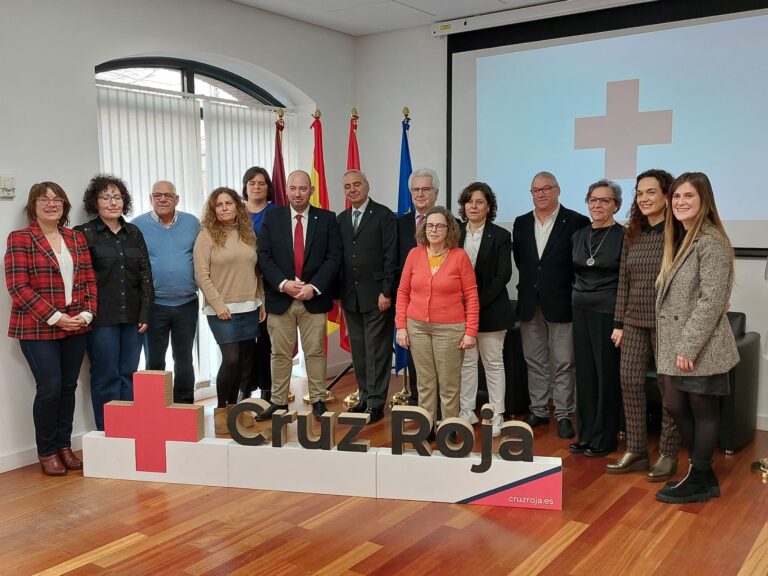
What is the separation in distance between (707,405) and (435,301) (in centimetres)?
131

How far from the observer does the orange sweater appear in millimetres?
3535

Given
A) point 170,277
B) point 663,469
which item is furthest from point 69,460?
point 663,469

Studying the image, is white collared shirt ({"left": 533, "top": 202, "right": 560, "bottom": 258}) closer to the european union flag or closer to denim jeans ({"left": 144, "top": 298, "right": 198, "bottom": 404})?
the european union flag

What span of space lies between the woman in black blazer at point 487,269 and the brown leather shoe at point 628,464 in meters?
0.69

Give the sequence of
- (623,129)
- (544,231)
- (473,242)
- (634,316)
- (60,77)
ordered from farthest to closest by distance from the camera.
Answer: (623,129) < (544,231) < (473,242) < (60,77) < (634,316)

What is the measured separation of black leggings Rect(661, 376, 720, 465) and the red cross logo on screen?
1.86 m

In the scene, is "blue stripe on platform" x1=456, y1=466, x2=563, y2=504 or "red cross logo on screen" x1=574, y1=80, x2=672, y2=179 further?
"red cross logo on screen" x1=574, y1=80, x2=672, y2=179

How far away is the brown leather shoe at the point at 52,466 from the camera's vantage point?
3.51 m

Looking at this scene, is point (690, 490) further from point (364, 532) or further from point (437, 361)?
point (364, 532)

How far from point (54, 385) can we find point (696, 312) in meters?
2.99

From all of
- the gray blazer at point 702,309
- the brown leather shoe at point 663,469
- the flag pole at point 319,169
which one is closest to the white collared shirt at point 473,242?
the gray blazer at point 702,309

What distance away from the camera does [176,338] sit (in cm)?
408

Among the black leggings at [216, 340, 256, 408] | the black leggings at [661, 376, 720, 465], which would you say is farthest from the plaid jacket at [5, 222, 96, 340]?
the black leggings at [661, 376, 720, 465]

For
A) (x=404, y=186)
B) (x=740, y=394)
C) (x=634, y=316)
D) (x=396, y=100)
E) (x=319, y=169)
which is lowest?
(x=740, y=394)
